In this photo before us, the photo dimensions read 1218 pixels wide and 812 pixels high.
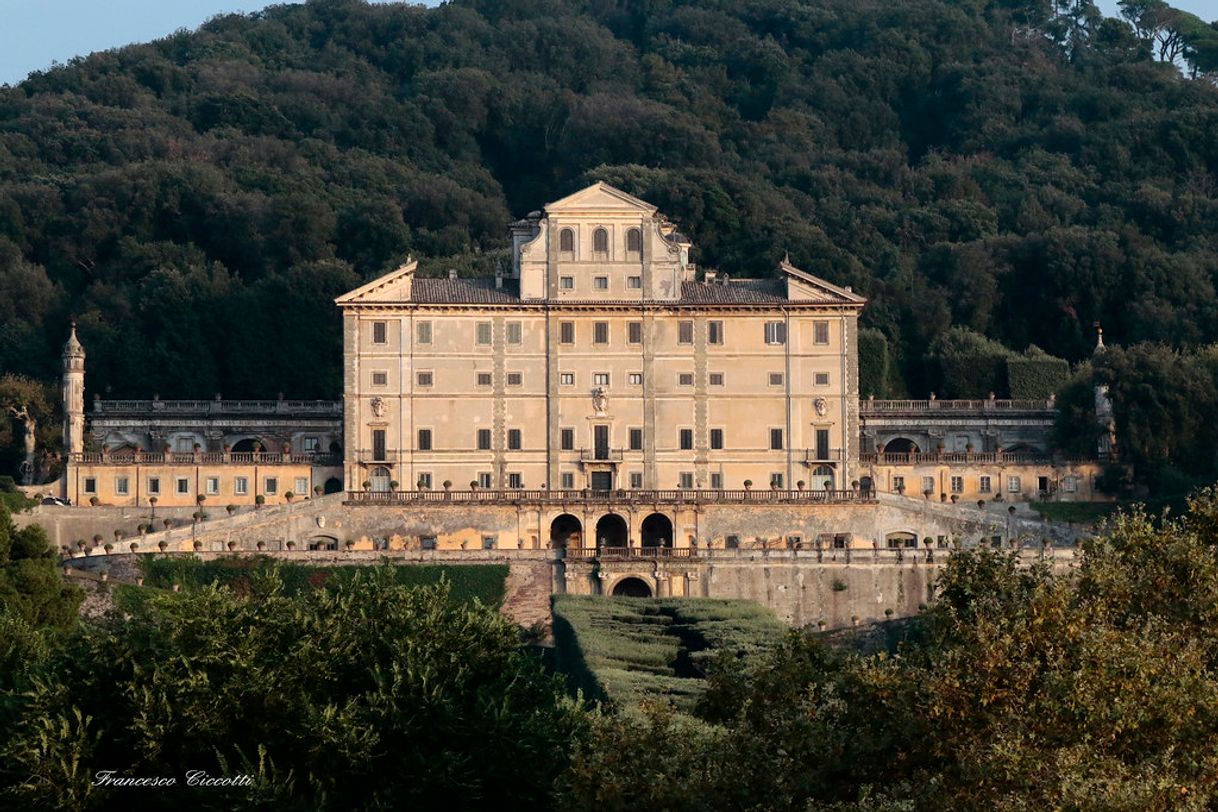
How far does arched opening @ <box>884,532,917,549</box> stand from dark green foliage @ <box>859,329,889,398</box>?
15.8 m

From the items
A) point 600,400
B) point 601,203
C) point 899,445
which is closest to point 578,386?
point 600,400

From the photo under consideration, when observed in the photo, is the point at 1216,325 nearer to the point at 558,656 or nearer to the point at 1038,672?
the point at 558,656

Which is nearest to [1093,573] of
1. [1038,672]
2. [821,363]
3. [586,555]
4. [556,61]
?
[1038,672]

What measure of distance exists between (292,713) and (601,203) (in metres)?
39.1

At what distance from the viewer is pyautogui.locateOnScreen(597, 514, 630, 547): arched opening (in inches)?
3095

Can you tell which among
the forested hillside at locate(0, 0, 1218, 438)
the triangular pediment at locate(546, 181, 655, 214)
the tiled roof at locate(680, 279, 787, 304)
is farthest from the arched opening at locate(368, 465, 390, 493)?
the forested hillside at locate(0, 0, 1218, 438)

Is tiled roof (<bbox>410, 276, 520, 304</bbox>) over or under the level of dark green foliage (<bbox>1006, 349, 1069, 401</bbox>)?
Result: over

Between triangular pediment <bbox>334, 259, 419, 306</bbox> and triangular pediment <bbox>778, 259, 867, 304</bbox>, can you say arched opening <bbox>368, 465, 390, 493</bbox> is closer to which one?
triangular pediment <bbox>334, 259, 419, 306</bbox>

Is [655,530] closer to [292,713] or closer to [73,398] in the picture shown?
[73,398]

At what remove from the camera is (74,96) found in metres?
134

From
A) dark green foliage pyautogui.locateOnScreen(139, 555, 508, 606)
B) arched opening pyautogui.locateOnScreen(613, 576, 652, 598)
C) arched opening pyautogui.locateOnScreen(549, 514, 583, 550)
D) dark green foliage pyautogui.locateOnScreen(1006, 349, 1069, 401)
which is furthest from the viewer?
dark green foliage pyautogui.locateOnScreen(1006, 349, 1069, 401)

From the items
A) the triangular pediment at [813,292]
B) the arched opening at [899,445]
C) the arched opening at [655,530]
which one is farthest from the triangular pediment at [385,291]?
the arched opening at [899,445]

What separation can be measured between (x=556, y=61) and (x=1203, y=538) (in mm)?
116046

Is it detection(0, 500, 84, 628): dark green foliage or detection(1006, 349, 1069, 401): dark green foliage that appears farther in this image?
detection(1006, 349, 1069, 401): dark green foliage
